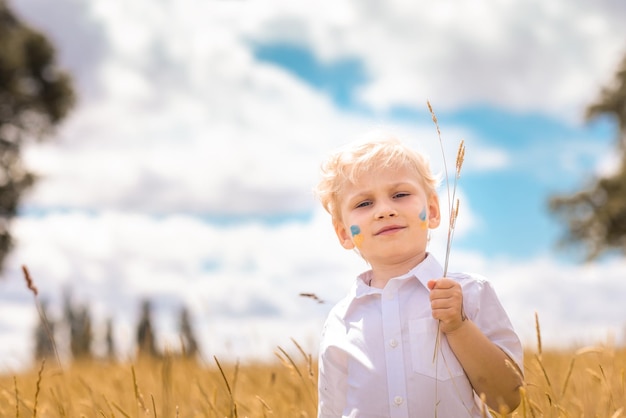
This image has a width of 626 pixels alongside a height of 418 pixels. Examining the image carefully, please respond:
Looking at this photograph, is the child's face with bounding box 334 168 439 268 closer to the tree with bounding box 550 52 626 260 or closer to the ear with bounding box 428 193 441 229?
the ear with bounding box 428 193 441 229

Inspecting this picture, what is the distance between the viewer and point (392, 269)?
277cm

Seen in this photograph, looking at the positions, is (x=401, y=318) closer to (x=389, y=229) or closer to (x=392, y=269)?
(x=392, y=269)

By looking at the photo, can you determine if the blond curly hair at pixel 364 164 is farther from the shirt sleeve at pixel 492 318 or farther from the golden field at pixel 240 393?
the golden field at pixel 240 393

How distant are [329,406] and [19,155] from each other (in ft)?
68.0

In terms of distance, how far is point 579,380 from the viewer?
3.89 m

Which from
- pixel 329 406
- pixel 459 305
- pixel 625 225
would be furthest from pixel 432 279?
pixel 625 225

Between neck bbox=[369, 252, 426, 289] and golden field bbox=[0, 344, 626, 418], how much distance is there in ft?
1.35

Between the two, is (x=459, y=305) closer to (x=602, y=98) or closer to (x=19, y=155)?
(x=19, y=155)

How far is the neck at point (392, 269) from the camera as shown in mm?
2758

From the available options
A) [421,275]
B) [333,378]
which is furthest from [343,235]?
[333,378]

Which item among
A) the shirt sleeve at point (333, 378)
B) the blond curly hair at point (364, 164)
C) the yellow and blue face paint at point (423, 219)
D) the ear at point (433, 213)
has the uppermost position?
the blond curly hair at point (364, 164)

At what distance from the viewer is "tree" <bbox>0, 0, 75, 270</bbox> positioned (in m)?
20.4

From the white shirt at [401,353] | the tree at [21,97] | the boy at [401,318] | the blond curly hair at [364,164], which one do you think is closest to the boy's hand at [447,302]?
the boy at [401,318]

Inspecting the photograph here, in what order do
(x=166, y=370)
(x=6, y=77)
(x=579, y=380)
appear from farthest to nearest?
(x=6, y=77), (x=579, y=380), (x=166, y=370)
